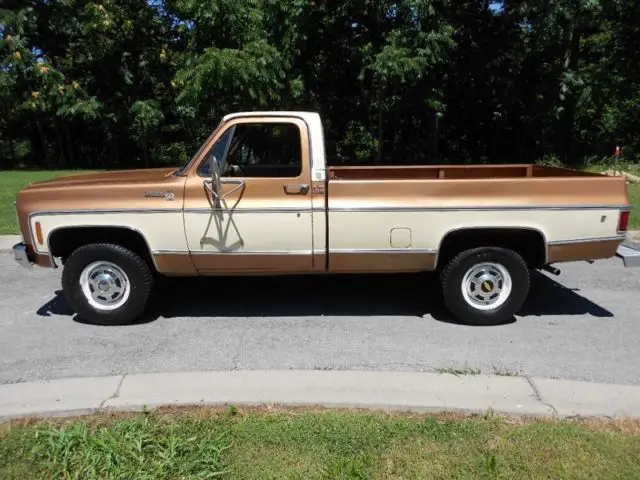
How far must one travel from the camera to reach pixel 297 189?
5406 millimetres

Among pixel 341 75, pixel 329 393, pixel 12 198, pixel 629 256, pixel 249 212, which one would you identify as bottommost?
pixel 12 198

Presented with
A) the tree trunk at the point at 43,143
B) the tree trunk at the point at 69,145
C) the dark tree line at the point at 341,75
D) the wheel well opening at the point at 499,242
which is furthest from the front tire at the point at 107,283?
the tree trunk at the point at 69,145

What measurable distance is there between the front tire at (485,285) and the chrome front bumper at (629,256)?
847 millimetres

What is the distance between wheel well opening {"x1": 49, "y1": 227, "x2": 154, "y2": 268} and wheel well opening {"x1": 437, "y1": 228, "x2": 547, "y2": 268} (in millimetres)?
2758

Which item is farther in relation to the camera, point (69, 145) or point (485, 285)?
point (69, 145)

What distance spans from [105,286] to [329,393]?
2.60 m

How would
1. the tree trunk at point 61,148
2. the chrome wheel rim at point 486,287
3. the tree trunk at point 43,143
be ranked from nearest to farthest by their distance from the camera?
1. the chrome wheel rim at point 486,287
2. the tree trunk at point 61,148
3. the tree trunk at point 43,143

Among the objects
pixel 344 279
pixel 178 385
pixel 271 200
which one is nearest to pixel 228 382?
pixel 178 385

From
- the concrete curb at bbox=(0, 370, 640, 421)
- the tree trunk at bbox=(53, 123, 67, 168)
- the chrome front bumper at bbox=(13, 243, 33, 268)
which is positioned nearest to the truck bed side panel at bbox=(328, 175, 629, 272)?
the concrete curb at bbox=(0, 370, 640, 421)

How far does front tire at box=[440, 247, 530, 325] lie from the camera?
555cm

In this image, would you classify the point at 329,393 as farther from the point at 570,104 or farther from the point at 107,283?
the point at 570,104

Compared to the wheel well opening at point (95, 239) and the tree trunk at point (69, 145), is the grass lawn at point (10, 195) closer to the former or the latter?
the wheel well opening at point (95, 239)

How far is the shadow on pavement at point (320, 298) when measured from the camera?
614 cm

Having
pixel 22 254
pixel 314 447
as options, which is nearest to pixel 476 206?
pixel 314 447
